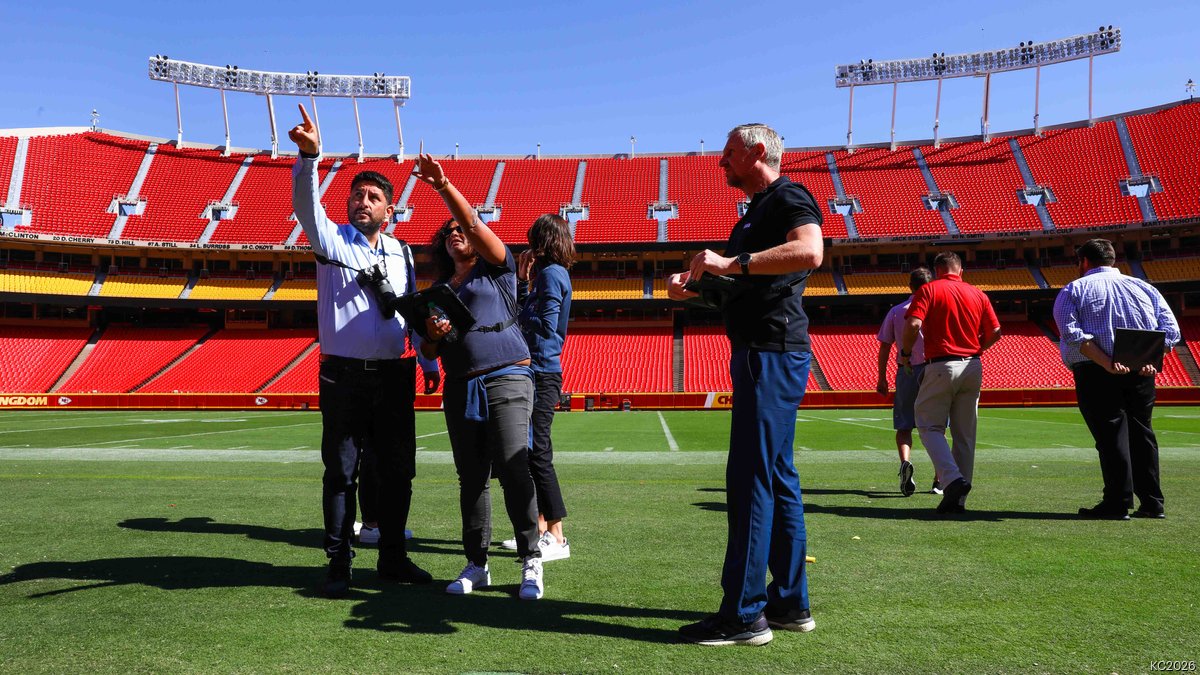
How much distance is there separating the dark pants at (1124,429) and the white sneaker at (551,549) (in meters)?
3.95

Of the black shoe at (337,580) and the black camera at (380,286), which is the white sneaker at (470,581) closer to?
the black shoe at (337,580)

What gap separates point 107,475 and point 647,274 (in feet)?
121

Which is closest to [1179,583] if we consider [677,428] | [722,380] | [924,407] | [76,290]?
[924,407]

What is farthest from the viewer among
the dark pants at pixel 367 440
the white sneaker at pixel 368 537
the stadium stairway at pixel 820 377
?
the stadium stairway at pixel 820 377

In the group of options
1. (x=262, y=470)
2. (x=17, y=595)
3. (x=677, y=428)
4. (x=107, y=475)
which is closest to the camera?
(x=17, y=595)

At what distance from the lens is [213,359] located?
123ft

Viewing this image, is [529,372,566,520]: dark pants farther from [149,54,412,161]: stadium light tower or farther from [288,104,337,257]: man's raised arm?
[149,54,412,161]: stadium light tower

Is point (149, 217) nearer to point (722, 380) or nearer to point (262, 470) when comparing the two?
point (722, 380)

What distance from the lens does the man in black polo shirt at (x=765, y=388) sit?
304cm

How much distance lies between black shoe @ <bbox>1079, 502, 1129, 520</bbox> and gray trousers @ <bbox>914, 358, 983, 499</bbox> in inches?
32.4

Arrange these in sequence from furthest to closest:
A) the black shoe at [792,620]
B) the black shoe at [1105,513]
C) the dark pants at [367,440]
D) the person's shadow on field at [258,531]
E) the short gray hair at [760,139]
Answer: the black shoe at [1105,513]
the person's shadow on field at [258,531]
the dark pants at [367,440]
the short gray hair at [760,139]
the black shoe at [792,620]

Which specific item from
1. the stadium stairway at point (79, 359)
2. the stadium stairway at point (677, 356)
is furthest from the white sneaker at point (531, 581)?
the stadium stairway at point (79, 359)

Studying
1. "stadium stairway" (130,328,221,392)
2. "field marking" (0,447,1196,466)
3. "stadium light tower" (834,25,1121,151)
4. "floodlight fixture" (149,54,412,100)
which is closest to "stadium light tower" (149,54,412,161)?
"floodlight fixture" (149,54,412,100)

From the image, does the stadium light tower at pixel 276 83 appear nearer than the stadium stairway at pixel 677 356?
No
